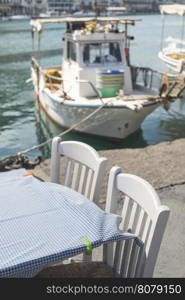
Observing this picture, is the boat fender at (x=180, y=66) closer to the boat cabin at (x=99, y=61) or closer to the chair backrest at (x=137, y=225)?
the boat cabin at (x=99, y=61)

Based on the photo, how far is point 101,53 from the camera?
34.0 feet

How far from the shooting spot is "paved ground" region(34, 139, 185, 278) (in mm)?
3276

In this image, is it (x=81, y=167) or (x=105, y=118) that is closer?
(x=81, y=167)

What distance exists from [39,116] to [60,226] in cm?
1150

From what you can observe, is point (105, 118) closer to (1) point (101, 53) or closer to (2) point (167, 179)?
(1) point (101, 53)

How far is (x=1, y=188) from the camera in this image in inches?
104

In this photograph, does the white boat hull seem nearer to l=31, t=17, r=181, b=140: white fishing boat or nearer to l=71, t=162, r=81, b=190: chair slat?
l=31, t=17, r=181, b=140: white fishing boat

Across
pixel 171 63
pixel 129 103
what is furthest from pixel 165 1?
pixel 129 103

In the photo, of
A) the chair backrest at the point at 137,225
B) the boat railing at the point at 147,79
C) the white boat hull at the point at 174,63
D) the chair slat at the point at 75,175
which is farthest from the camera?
the white boat hull at the point at 174,63

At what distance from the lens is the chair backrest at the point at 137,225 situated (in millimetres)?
2146

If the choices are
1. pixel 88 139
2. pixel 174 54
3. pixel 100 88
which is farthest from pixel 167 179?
pixel 174 54

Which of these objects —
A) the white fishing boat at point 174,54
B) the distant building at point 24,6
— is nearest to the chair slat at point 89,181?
the white fishing boat at point 174,54

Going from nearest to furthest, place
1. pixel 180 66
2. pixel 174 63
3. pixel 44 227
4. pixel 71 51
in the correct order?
1. pixel 44 227
2. pixel 71 51
3. pixel 180 66
4. pixel 174 63

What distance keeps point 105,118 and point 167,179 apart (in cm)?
512
